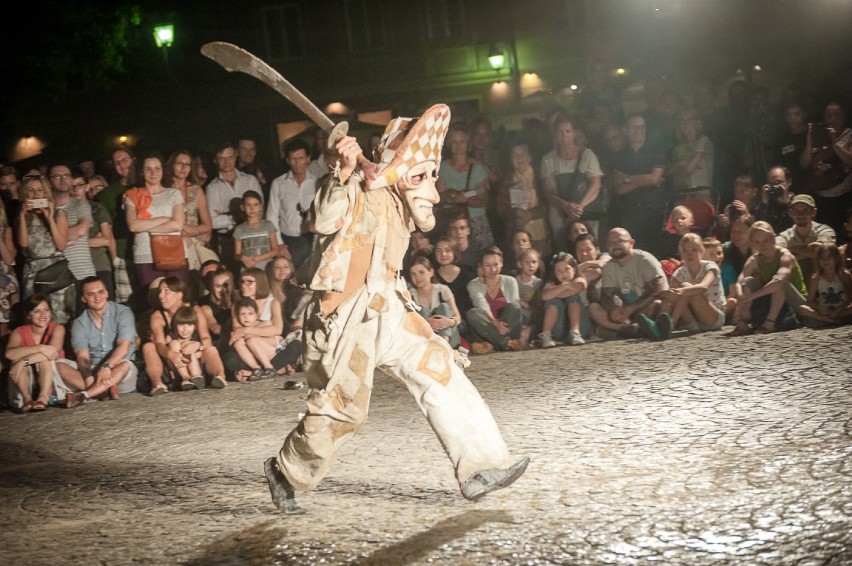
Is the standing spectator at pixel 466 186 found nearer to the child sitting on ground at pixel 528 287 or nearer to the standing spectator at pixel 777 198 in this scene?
the child sitting on ground at pixel 528 287

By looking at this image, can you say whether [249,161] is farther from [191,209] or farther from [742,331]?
[742,331]

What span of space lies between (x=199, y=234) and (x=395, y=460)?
487 cm

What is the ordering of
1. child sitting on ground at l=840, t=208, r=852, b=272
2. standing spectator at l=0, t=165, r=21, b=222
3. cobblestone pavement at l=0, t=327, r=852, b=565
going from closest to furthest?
cobblestone pavement at l=0, t=327, r=852, b=565
child sitting on ground at l=840, t=208, r=852, b=272
standing spectator at l=0, t=165, r=21, b=222

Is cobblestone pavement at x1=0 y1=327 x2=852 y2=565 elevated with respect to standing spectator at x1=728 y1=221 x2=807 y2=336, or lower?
lower

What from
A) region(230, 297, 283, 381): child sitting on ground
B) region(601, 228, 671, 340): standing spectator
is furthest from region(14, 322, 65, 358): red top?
region(601, 228, 671, 340): standing spectator

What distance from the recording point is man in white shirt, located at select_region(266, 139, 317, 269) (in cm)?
995

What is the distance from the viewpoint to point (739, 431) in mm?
5379

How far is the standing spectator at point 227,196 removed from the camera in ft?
32.4

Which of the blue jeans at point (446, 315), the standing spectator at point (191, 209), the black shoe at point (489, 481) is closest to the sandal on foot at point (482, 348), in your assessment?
the blue jeans at point (446, 315)

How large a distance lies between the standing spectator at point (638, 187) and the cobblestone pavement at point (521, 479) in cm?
248

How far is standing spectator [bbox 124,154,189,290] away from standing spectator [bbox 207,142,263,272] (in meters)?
0.41

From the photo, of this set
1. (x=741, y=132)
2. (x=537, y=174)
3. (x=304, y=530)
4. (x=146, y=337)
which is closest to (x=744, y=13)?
(x=741, y=132)

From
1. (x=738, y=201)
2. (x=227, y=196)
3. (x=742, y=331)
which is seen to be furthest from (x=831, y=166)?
(x=227, y=196)

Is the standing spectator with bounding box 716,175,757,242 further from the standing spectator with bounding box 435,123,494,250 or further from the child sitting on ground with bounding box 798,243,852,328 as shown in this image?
the standing spectator with bounding box 435,123,494,250
